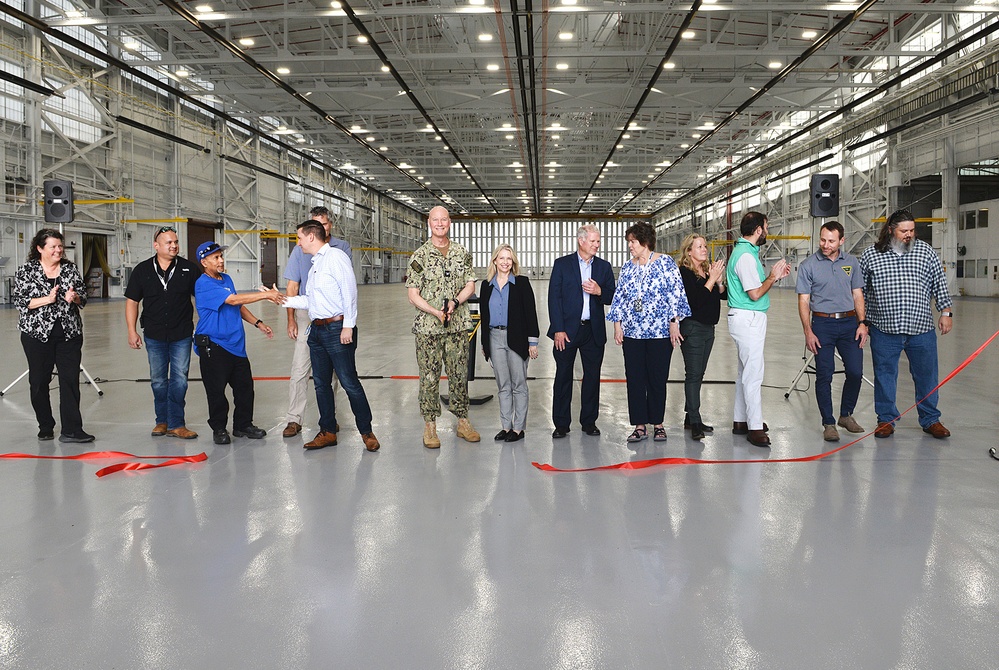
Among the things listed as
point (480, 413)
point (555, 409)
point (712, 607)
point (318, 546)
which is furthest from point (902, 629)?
point (480, 413)

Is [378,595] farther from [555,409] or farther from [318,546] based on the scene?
[555,409]

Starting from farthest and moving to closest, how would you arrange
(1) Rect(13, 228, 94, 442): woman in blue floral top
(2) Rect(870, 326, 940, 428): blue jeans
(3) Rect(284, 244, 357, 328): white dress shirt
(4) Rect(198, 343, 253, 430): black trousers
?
(2) Rect(870, 326, 940, 428): blue jeans < (4) Rect(198, 343, 253, 430): black trousers < (1) Rect(13, 228, 94, 442): woman in blue floral top < (3) Rect(284, 244, 357, 328): white dress shirt

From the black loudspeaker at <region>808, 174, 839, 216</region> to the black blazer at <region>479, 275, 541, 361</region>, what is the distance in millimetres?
5329

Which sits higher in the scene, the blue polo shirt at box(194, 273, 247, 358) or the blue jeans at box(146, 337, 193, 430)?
the blue polo shirt at box(194, 273, 247, 358)

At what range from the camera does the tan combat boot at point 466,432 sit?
4.89 metres

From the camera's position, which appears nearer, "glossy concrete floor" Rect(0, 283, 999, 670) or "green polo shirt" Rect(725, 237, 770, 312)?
"glossy concrete floor" Rect(0, 283, 999, 670)

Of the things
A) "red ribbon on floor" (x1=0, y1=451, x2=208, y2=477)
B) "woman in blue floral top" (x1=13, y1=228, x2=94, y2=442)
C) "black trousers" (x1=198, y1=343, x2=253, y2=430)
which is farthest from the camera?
"black trousers" (x1=198, y1=343, x2=253, y2=430)

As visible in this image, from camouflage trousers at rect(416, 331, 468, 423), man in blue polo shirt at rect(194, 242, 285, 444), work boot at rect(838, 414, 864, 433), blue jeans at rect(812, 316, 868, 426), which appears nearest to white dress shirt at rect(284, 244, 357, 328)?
man in blue polo shirt at rect(194, 242, 285, 444)

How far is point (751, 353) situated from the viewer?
477 centimetres

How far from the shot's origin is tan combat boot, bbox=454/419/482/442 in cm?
489

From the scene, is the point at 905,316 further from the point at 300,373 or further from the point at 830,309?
the point at 300,373

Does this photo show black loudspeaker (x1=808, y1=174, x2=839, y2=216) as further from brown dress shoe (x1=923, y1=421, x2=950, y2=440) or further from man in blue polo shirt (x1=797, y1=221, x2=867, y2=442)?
brown dress shoe (x1=923, y1=421, x2=950, y2=440)

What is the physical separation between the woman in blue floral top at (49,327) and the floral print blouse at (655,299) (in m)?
3.91

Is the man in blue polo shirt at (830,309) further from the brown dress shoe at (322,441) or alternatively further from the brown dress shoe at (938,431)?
the brown dress shoe at (322,441)
